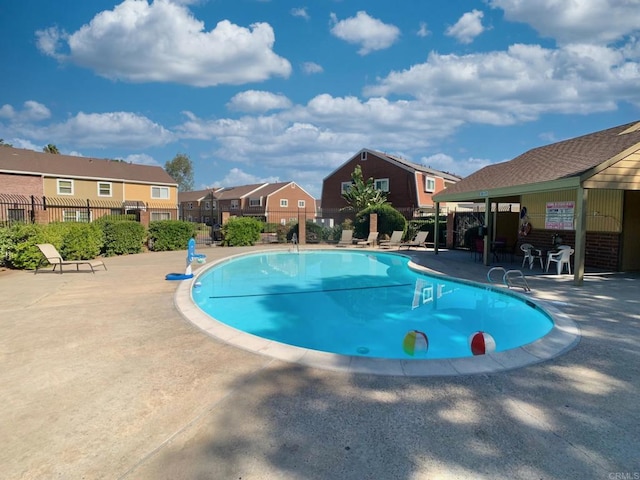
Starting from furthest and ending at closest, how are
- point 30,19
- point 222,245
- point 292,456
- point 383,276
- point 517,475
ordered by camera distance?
1. point 222,245
2. point 30,19
3. point 383,276
4. point 292,456
5. point 517,475

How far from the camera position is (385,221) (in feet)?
75.4

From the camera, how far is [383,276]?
12.7 m

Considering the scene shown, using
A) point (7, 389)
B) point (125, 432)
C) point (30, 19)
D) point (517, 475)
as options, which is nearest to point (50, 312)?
point (7, 389)

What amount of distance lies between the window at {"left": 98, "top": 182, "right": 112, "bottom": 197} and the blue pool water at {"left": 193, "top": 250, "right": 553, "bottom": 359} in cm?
2196

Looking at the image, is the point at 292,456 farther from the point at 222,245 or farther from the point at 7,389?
the point at 222,245

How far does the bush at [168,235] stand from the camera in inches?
691

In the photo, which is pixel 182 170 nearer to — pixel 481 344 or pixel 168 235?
pixel 168 235

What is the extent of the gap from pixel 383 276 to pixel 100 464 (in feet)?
35.4

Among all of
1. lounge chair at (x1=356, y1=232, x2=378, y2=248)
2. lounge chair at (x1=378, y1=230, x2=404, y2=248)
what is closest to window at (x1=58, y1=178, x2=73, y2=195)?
lounge chair at (x1=356, y1=232, x2=378, y2=248)

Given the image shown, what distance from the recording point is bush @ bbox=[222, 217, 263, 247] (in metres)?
20.5

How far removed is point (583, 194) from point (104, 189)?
32.4m

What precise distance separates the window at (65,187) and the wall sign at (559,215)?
103 ft

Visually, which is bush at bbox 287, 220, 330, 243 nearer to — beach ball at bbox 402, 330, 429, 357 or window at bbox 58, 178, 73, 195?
beach ball at bbox 402, 330, 429, 357

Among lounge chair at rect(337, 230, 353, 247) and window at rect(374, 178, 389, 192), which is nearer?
lounge chair at rect(337, 230, 353, 247)
